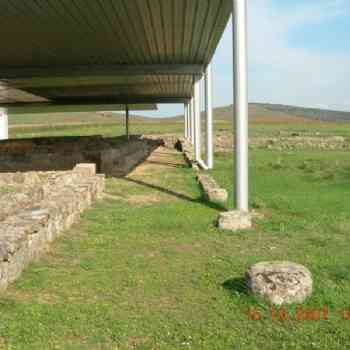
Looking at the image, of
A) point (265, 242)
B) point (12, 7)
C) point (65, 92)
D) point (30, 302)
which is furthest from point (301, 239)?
point (65, 92)

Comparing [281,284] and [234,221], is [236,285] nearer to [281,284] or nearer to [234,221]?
[281,284]

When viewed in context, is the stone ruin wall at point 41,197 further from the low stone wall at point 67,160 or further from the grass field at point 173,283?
the grass field at point 173,283

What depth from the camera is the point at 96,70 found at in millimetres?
18953

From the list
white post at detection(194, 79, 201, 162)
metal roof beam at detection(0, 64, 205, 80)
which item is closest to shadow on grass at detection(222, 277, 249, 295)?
metal roof beam at detection(0, 64, 205, 80)

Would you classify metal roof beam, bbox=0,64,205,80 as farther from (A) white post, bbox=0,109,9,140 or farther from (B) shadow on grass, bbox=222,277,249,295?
(A) white post, bbox=0,109,9,140

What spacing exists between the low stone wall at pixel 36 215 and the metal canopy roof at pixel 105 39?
3.90 metres

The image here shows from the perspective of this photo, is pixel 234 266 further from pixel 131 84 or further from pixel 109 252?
pixel 131 84

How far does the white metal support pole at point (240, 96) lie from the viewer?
8.74 m

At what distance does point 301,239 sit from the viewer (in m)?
7.40

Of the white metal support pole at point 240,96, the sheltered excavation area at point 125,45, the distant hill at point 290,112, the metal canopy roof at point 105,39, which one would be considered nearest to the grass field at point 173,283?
the white metal support pole at point 240,96

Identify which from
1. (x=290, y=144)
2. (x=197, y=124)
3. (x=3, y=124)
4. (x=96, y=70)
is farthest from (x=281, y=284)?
(x=3, y=124)

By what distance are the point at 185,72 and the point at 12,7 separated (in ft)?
29.4

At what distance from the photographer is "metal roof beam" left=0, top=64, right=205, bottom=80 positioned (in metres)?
18.8

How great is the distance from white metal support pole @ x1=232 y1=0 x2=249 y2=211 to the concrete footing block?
93 cm
